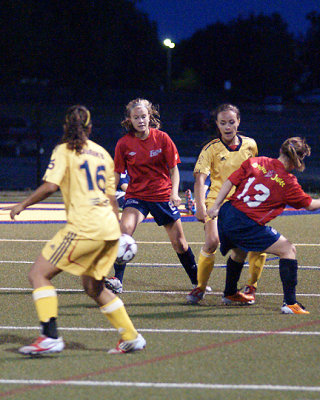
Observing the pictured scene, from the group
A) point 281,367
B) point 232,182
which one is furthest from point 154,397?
point 232,182

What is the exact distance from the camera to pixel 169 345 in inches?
250

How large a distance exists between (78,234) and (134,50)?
65.8m

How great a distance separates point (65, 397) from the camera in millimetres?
5008

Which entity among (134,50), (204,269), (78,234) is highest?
(134,50)

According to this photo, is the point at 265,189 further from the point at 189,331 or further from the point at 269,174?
the point at 189,331

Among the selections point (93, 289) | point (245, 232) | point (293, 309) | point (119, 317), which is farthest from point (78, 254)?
point (293, 309)

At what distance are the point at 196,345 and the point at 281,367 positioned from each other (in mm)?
904

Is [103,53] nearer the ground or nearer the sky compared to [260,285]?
nearer the sky

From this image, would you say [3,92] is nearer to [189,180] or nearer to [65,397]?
[189,180]

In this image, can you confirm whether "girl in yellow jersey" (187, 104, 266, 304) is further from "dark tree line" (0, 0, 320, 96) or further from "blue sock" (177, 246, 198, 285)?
"dark tree line" (0, 0, 320, 96)

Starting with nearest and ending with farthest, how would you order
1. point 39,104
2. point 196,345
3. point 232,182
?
point 196,345
point 232,182
point 39,104

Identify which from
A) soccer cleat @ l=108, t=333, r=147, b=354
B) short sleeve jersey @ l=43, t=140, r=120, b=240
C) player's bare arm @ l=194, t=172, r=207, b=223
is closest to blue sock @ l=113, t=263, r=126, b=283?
player's bare arm @ l=194, t=172, r=207, b=223

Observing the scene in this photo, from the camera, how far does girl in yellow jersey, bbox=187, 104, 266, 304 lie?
8.14 m

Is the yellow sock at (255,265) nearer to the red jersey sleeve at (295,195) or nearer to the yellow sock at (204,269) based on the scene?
the yellow sock at (204,269)
